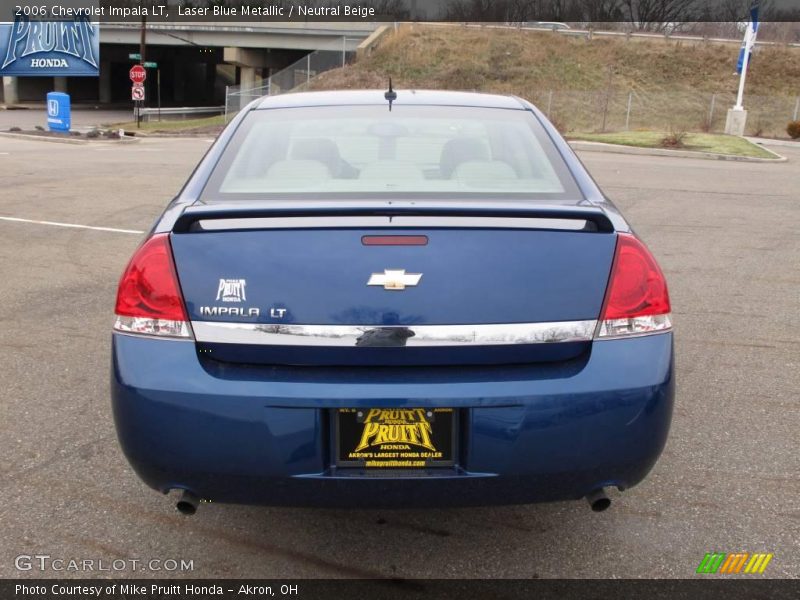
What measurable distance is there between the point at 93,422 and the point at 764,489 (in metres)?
3.12

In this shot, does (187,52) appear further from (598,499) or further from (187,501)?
(598,499)

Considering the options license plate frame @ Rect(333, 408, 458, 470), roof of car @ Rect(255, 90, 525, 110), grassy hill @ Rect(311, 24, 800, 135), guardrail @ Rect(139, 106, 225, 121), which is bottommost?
guardrail @ Rect(139, 106, 225, 121)

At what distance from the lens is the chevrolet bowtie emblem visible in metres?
2.22

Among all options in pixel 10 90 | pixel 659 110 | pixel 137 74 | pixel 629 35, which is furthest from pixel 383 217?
pixel 10 90

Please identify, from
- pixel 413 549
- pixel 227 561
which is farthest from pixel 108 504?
pixel 413 549

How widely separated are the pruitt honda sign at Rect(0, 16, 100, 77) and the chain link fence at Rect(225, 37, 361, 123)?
1650 cm

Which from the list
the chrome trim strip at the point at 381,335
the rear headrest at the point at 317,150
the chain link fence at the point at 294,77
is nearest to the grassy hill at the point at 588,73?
the chain link fence at the point at 294,77

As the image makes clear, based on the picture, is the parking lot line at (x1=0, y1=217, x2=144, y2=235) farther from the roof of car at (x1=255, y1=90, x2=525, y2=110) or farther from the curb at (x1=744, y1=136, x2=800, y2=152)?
the curb at (x1=744, y1=136, x2=800, y2=152)

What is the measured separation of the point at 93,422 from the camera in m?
3.73

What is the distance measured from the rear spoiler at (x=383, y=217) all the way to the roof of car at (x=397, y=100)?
4.11 feet

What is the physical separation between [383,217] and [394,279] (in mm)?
229

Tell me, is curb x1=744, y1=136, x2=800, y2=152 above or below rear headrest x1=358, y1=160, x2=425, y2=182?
below

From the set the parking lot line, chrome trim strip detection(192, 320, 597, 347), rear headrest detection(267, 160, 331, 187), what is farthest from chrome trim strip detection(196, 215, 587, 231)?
the parking lot line
